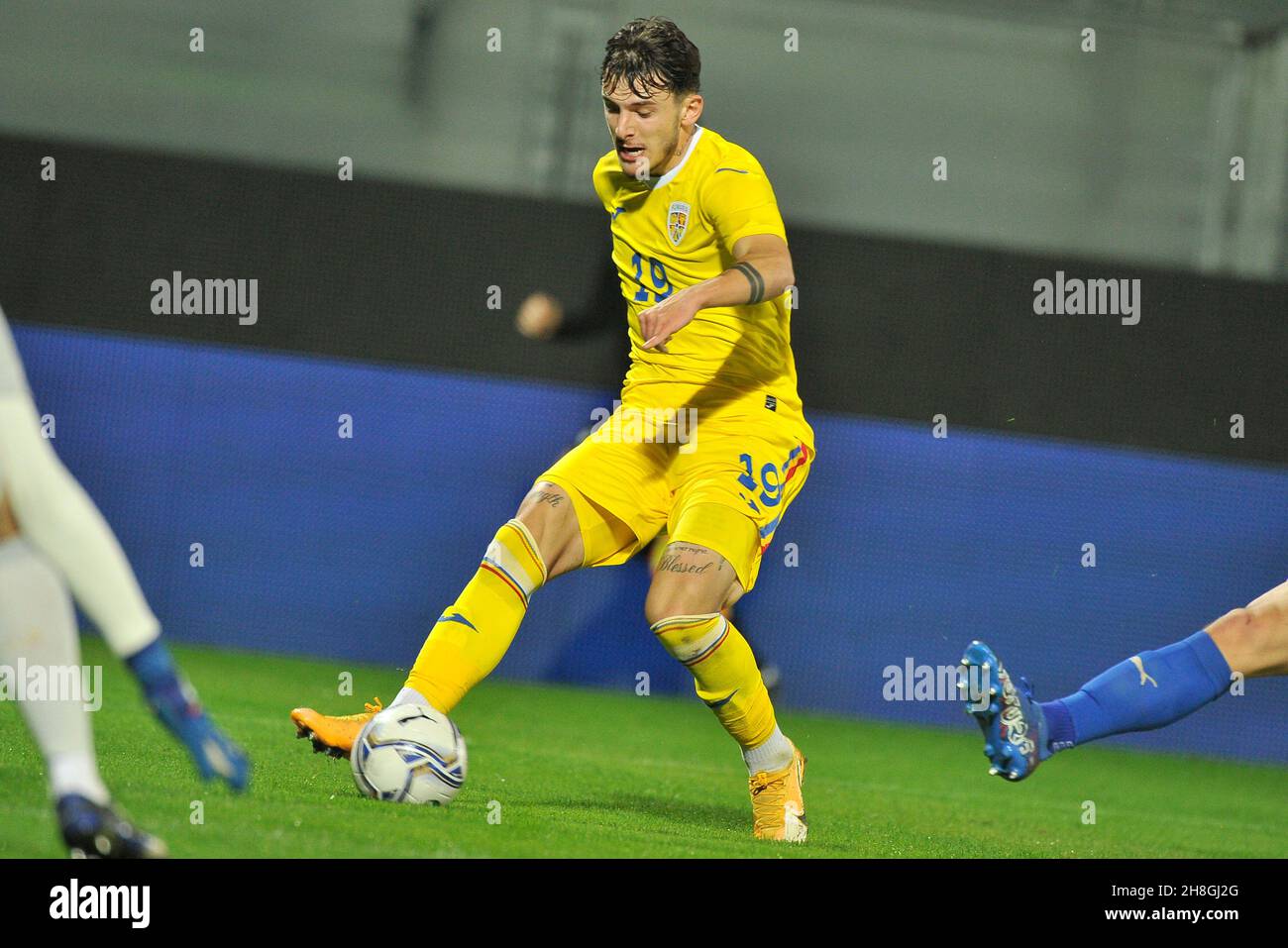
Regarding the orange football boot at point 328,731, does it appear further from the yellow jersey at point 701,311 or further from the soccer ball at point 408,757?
the yellow jersey at point 701,311

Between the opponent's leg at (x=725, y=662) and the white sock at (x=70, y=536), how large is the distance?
1553 millimetres

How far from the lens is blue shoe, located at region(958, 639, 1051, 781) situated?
126 inches

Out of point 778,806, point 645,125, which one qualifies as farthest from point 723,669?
point 645,125

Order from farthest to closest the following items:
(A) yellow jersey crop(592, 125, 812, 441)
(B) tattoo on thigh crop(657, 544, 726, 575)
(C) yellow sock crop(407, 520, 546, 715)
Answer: (A) yellow jersey crop(592, 125, 812, 441) → (B) tattoo on thigh crop(657, 544, 726, 575) → (C) yellow sock crop(407, 520, 546, 715)

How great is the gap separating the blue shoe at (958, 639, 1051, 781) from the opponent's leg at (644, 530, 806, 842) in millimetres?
728

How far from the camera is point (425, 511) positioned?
793 centimetres

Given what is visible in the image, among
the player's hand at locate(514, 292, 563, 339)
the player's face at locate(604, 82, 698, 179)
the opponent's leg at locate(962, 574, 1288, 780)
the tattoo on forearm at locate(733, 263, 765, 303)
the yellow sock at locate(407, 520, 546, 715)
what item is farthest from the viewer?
the player's hand at locate(514, 292, 563, 339)

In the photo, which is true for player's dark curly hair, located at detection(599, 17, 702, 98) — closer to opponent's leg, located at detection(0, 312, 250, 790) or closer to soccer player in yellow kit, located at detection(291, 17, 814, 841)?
soccer player in yellow kit, located at detection(291, 17, 814, 841)

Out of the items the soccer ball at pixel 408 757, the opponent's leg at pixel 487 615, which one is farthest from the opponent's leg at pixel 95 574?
the opponent's leg at pixel 487 615

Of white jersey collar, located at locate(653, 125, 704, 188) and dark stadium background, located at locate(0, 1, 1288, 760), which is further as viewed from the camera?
dark stadium background, located at locate(0, 1, 1288, 760)

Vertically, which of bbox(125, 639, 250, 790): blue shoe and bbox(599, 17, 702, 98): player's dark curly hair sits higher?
bbox(599, 17, 702, 98): player's dark curly hair

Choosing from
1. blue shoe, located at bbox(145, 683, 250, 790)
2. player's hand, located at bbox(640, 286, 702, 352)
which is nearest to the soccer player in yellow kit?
player's hand, located at bbox(640, 286, 702, 352)

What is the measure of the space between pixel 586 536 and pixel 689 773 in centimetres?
173
